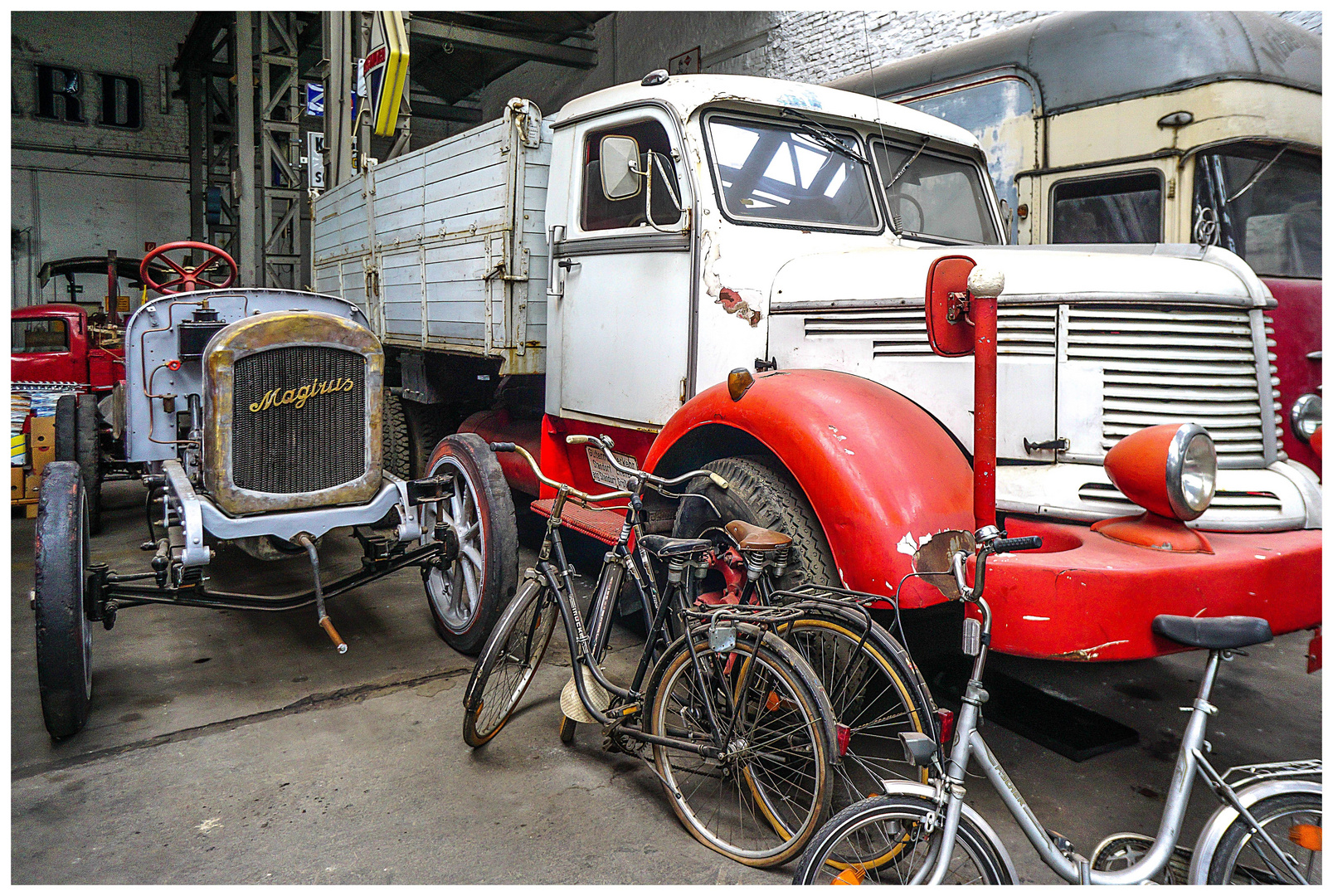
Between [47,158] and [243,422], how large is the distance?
17769mm

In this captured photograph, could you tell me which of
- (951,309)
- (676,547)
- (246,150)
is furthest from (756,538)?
Answer: (246,150)

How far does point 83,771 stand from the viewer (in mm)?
2834

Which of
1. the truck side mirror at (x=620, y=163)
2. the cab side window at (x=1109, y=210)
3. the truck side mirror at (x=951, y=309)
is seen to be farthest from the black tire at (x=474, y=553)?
the cab side window at (x=1109, y=210)

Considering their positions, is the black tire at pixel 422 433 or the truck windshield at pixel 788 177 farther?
the black tire at pixel 422 433

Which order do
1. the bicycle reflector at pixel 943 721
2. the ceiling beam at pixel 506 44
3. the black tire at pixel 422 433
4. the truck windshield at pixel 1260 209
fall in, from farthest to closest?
the ceiling beam at pixel 506 44 → the black tire at pixel 422 433 → the truck windshield at pixel 1260 209 → the bicycle reflector at pixel 943 721

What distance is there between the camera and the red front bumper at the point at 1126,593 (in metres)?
2.21

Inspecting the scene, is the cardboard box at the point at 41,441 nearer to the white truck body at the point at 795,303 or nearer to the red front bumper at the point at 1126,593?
the white truck body at the point at 795,303

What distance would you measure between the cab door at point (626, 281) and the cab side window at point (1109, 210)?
2.67 meters

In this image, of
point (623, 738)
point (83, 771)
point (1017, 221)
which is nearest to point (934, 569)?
point (623, 738)

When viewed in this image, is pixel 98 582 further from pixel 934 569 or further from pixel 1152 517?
pixel 1152 517

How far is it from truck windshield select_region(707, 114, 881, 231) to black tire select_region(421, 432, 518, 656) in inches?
56.4

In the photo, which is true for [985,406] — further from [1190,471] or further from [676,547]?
[676,547]

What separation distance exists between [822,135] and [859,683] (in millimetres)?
2350

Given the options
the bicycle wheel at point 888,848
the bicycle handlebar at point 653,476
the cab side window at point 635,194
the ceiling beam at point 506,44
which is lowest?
the bicycle wheel at point 888,848
